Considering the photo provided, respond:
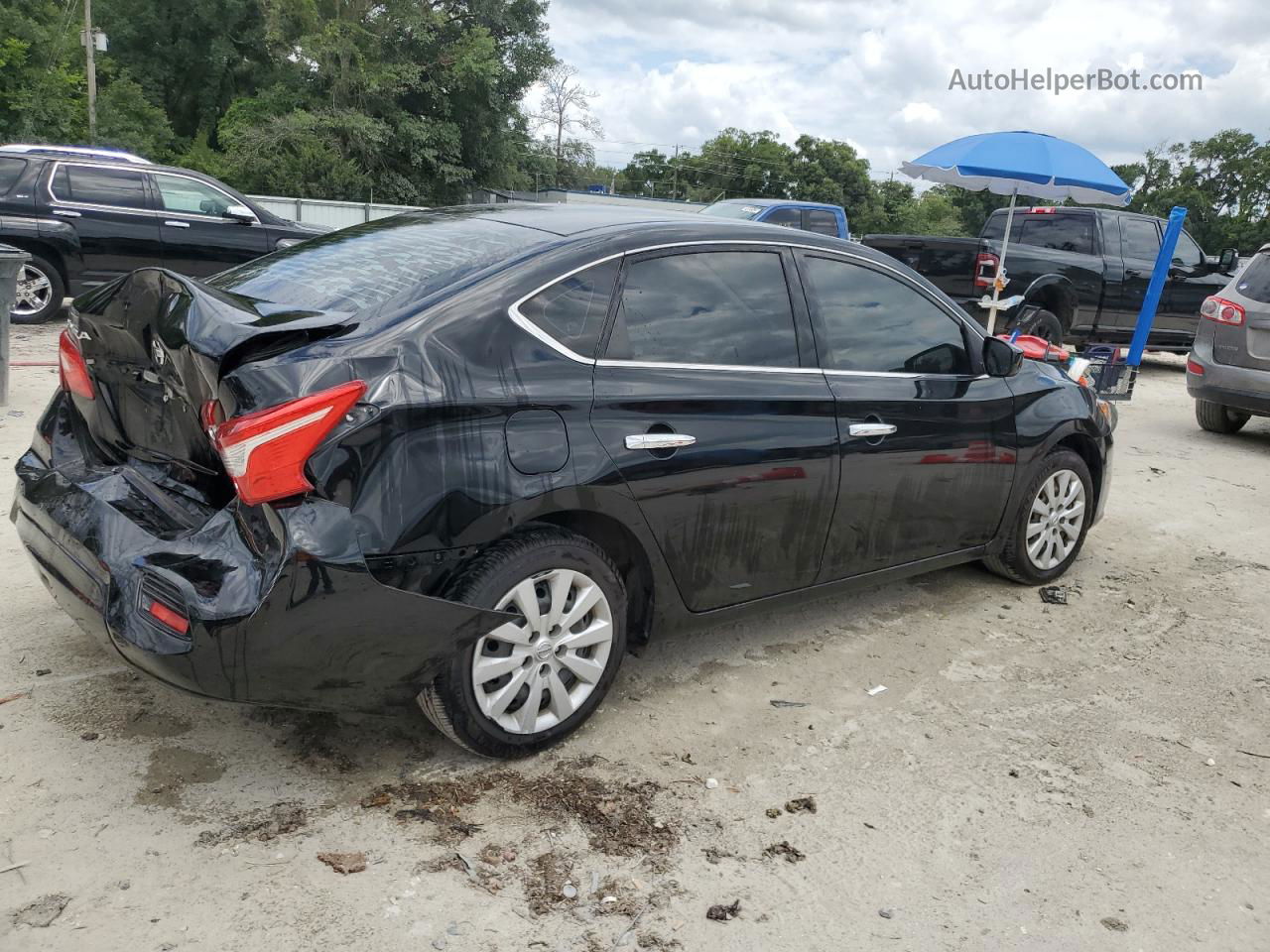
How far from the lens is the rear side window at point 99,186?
10.5m

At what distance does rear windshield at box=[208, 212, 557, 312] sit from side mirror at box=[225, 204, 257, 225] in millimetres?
8114

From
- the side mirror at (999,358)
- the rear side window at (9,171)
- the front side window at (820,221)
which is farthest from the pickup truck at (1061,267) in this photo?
the rear side window at (9,171)

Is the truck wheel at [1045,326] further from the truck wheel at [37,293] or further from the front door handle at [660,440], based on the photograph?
the truck wheel at [37,293]

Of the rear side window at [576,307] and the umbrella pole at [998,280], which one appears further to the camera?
the umbrella pole at [998,280]

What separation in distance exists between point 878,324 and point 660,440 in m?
1.28

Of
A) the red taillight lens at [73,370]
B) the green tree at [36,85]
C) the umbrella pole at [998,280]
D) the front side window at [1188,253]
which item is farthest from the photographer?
the green tree at [36,85]

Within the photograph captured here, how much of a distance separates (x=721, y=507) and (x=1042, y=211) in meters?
10.9

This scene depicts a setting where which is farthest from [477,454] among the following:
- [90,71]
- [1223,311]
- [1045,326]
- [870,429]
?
[90,71]

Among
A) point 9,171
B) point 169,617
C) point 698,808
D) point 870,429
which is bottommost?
point 698,808

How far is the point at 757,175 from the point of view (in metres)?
80.6

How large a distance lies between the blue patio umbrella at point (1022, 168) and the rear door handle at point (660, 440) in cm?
785

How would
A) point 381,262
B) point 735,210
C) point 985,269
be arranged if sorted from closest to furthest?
point 381,262 < point 985,269 < point 735,210

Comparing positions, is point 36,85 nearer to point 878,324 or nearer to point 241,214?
point 241,214

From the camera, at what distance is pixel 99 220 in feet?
34.6
